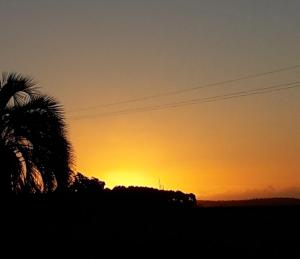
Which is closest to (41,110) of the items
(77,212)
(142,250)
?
(77,212)

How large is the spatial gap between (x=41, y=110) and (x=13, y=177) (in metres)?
1.92

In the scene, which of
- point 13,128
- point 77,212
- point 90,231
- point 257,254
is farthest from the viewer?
point 77,212

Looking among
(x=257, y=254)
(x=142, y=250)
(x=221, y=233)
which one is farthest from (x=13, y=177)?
(x=257, y=254)

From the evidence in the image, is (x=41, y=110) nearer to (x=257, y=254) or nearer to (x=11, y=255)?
(x=11, y=255)

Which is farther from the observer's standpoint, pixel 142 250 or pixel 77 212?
pixel 77 212

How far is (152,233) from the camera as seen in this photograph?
15.4 metres

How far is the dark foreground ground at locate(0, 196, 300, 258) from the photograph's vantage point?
46.3ft

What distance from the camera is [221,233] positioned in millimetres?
14930

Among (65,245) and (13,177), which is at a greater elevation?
(13,177)

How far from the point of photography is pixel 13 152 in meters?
16.6

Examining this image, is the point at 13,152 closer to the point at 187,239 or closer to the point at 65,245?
the point at 65,245

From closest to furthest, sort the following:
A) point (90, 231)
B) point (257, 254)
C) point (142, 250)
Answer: point (257, 254)
point (142, 250)
point (90, 231)

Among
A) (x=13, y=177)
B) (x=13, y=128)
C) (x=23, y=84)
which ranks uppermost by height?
(x=23, y=84)

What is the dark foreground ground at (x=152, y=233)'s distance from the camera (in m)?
14.1
